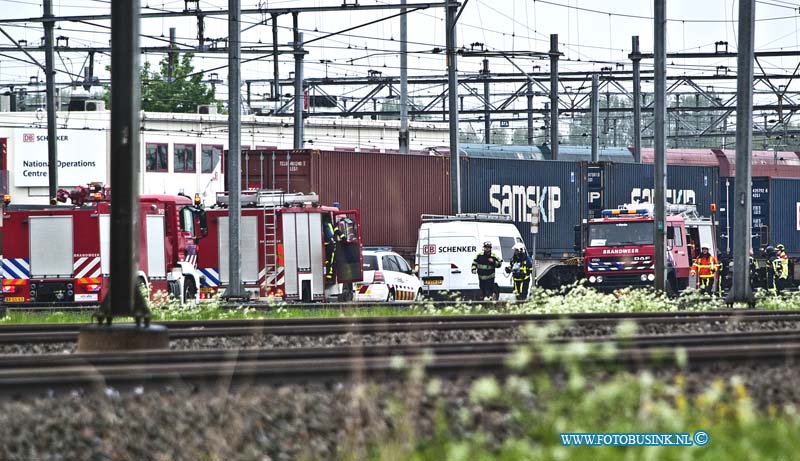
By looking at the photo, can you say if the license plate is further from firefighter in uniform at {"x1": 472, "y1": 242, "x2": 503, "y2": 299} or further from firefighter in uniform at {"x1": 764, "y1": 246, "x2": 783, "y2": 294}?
firefighter in uniform at {"x1": 764, "y1": 246, "x2": 783, "y2": 294}

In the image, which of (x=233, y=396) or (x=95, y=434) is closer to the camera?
(x=95, y=434)

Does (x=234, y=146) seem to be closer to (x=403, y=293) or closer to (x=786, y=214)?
(x=403, y=293)

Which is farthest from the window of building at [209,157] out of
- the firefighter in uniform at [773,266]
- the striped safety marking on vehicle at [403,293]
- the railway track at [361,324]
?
the railway track at [361,324]

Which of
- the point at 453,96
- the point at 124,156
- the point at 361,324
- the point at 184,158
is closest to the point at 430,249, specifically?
the point at 453,96

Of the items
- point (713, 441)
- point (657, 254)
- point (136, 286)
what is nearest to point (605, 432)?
point (713, 441)

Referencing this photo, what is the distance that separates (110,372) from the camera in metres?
9.43

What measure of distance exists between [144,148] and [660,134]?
29999 mm

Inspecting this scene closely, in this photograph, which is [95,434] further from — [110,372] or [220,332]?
[220,332]

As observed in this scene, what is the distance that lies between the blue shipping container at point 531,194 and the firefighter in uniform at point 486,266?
30.8ft

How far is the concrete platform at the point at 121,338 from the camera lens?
1225 cm

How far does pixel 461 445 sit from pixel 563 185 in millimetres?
34198

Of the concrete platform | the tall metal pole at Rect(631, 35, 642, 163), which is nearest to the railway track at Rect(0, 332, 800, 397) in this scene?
the concrete platform

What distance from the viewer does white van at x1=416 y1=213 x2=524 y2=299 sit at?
1318 inches

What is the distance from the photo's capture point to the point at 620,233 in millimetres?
36531
